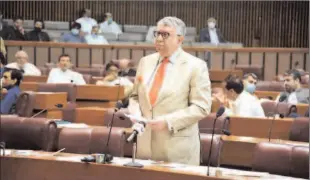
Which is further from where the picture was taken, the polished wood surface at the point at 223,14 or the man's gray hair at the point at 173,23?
the polished wood surface at the point at 223,14

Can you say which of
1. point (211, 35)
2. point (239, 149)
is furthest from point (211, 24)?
point (239, 149)

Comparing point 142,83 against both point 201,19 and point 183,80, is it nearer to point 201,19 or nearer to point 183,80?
point 183,80

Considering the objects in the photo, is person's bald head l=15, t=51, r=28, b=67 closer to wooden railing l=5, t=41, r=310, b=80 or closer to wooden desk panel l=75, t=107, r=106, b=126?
wooden railing l=5, t=41, r=310, b=80

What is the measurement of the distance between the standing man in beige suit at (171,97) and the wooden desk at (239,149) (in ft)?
6.56

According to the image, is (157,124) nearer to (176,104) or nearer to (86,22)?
(176,104)

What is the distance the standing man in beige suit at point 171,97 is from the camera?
13.3 ft

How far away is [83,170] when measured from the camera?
417 cm

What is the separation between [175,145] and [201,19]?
1357cm

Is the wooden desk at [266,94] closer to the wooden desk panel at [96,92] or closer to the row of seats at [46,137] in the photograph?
the wooden desk panel at [96,92]

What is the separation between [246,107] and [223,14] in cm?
1006

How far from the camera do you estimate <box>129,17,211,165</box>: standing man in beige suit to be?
4047mm

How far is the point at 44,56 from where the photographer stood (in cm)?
1374

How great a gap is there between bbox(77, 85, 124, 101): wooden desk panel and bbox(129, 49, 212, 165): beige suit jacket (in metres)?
5.30

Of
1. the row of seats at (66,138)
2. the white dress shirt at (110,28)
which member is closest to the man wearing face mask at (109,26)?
the white dress shirt at (110,28)
